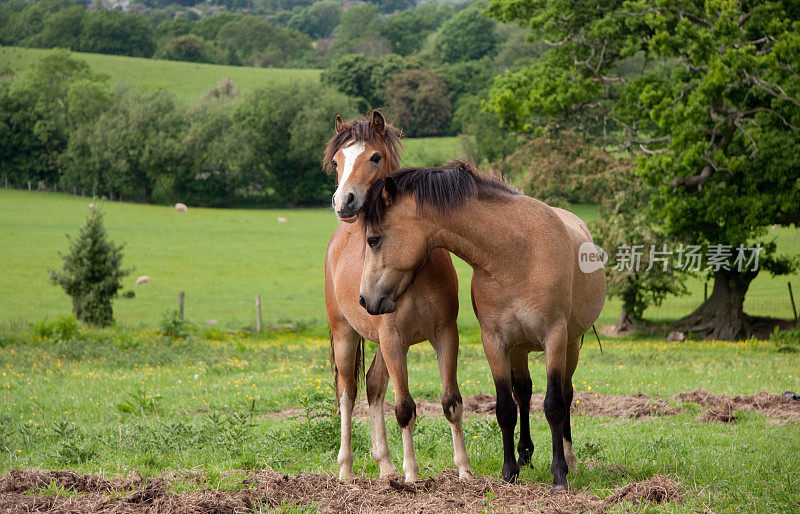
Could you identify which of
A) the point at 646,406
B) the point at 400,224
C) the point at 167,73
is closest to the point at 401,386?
the point at 400,224

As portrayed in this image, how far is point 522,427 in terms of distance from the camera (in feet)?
20.2

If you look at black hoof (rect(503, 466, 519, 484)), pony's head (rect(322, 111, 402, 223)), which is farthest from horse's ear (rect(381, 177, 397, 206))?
black hoof (rect(503, 466, 519, 484))

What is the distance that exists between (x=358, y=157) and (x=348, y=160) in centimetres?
9

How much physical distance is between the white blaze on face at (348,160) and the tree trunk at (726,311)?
59.9ft

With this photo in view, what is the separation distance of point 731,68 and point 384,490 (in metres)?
A: 15.2

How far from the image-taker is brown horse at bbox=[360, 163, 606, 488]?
5.27 meters

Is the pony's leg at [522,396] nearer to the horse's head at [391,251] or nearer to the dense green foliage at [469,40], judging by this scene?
the horse's head at [391,251]

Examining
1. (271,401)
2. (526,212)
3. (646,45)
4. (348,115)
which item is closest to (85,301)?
(271,401)

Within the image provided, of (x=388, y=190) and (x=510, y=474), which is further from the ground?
(x=388, y=190)

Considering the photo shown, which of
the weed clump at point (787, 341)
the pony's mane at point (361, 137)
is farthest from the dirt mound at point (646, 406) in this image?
the weed clump at point (787, 341)

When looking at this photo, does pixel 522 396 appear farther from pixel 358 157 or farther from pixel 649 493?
pixel 358 157

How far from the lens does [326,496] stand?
5.27 meters

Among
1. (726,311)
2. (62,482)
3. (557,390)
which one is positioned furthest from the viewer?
(726,311)

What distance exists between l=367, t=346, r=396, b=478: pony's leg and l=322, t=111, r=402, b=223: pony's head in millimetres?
1527
